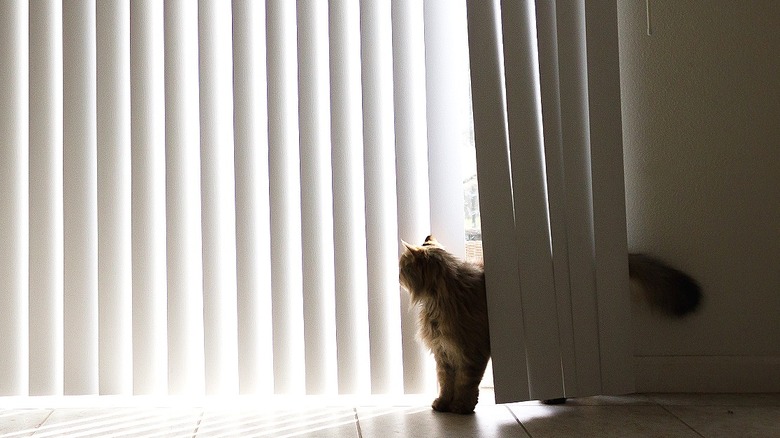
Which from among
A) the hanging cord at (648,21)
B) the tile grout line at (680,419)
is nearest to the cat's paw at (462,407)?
the tile grout line at (680,419)

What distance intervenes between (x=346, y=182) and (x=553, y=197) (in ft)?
1.78

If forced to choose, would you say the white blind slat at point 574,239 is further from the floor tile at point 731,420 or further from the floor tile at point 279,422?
the floor tile at point 279,422

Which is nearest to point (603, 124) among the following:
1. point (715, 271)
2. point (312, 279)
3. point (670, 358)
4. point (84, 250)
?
point (715, 271)

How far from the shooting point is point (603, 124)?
1980 mm

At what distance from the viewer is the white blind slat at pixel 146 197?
81.8 inches

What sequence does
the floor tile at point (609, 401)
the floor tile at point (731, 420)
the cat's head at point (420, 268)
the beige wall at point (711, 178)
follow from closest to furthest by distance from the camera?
the floor tile at point (731, 420), the cat's head at point (420, 268), the floor tile at point (609, 401), the beige wall at point (711, 178)

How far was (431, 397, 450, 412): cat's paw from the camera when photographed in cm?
197

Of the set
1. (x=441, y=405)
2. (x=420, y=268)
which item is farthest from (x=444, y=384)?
(x=420, y=268)

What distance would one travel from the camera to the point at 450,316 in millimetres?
1948

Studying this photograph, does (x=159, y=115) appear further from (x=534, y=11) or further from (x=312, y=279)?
(x=534, y=11)

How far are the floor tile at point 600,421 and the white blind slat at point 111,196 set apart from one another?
106 centimetres

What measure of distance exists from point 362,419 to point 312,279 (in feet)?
1.30

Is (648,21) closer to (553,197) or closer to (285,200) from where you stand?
(553,197)

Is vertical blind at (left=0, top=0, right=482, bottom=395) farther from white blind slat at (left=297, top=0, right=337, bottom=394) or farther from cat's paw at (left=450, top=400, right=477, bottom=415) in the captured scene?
Result: cat's paw at (left=450, top=400, right=477, bottom=415)
